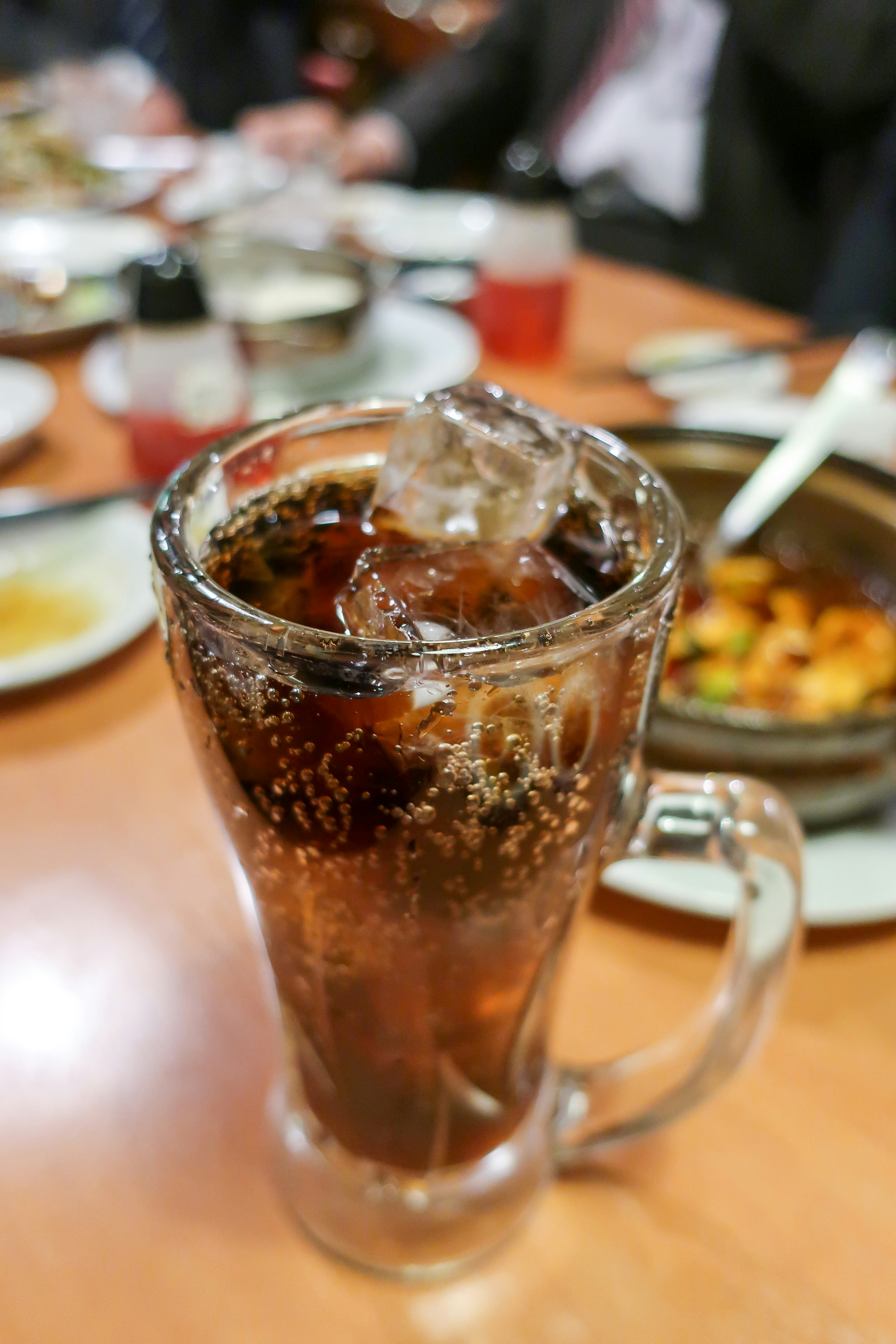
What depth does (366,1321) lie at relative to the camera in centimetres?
52

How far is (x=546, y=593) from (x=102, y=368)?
1.29m

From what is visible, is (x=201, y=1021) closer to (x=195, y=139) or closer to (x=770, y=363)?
(x=770, y=363)

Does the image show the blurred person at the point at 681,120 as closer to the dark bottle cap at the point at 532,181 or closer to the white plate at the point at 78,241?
the white plate at the point at 78,241

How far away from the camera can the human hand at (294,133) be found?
2.45m

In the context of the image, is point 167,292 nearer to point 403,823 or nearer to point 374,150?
point 403,823

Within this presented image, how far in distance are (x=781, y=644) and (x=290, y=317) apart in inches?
32.5

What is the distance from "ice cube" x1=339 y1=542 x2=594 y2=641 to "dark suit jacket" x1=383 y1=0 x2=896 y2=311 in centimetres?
240

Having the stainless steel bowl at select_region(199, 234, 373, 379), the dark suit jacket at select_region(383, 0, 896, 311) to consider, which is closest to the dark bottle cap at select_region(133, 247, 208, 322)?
the stainless steel bowl at select_region(199, 234, 373, 379)

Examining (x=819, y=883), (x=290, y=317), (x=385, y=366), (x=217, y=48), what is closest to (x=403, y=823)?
(x=819, y=883)

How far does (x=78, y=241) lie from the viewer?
6.77 feet

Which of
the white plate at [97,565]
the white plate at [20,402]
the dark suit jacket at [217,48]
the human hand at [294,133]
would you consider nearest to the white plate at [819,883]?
the white plate at [97,565]

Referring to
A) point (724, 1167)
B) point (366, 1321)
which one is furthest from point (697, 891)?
point (366, 1321)

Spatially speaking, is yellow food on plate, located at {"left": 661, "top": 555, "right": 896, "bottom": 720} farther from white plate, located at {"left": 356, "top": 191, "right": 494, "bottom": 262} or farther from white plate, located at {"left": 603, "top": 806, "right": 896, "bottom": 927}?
white plate, located at {"left": 356, "top": 191, "right": 494, "bottom": 262}

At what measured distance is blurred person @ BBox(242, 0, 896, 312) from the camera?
2357 millimetres
